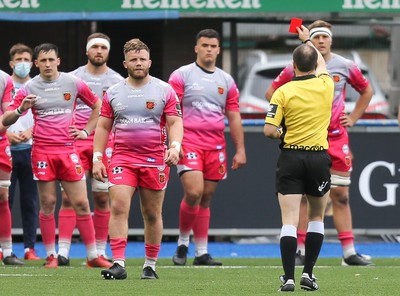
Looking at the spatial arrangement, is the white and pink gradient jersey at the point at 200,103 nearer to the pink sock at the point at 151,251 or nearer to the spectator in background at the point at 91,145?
the spectator in background at the point at 91,145

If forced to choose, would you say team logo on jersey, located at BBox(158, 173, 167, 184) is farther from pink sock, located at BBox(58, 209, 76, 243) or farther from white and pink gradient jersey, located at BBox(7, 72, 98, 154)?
pink sock, located at BBox(58, 209, 76, 243)

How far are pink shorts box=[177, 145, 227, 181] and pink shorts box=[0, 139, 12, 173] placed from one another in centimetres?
172

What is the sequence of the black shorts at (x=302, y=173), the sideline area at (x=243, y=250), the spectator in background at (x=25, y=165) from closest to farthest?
1. the black shorts at (x=302, y=173)
2. the spectator in background at (x=25, y=165)
3. the sideline area at (x=243, y=250)

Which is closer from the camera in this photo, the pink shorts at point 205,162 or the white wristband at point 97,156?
the white wristband at point 97,156

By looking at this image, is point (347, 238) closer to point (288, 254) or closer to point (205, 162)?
point (205, 162)

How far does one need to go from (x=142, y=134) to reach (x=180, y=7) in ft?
18.2

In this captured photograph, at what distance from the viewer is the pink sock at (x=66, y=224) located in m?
14.4

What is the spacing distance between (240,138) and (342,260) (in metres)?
1.66

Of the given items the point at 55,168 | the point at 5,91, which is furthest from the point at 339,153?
the point at 5,91

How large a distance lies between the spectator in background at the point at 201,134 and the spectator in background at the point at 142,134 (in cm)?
217

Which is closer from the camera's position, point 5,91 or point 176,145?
point 176,145

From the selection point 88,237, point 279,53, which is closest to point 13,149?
point 88,237

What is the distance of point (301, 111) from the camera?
37.0 ft

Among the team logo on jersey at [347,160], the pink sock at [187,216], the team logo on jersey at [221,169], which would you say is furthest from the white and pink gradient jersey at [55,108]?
the team logo on jersey at [347,160]
